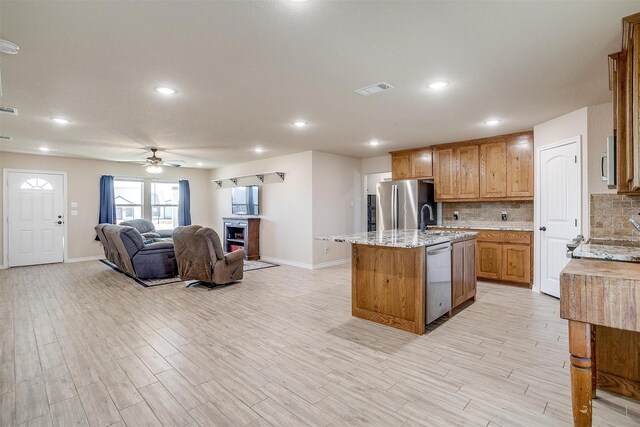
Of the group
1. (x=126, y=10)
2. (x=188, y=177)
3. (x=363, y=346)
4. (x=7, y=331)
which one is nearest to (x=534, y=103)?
(x=363, y=346)

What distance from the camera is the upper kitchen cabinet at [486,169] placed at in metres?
5.07

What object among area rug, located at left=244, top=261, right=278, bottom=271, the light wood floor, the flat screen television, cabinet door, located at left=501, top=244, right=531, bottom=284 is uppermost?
the flat screen television

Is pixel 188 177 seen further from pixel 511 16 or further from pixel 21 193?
pixel 511 16

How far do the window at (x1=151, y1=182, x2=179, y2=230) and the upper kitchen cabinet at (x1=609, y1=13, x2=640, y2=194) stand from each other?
9467 millimetres

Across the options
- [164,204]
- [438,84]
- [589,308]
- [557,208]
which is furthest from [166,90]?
[164,204]

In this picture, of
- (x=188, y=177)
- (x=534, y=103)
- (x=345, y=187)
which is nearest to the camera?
(x=534, y=103)

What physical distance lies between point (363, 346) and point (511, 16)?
9.04 ft

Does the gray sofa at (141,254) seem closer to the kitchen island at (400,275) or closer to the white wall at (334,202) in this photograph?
the white wall at (334,202)

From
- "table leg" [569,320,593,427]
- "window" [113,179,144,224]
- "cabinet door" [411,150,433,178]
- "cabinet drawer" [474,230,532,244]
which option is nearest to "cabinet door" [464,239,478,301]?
"cabinet drawer" [474,230,532,244]

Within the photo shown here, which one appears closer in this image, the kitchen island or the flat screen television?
the kitchen island

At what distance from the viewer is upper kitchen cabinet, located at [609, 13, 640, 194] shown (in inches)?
75.0

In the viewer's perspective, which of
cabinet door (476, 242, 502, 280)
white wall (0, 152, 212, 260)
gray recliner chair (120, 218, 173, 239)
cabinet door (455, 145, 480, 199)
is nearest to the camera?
cabinet door (476, 242, 502, 280)

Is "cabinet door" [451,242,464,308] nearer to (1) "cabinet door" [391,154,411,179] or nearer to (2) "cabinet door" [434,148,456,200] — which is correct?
(2) "cabinet door" [434,148,456,200]

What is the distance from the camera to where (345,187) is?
734 cm
